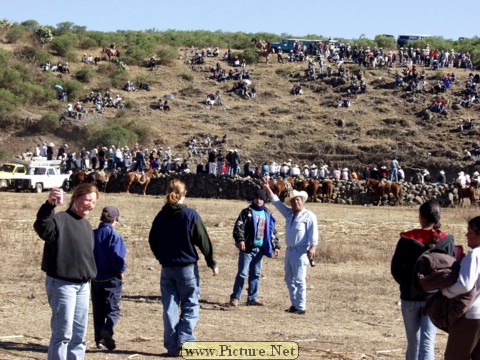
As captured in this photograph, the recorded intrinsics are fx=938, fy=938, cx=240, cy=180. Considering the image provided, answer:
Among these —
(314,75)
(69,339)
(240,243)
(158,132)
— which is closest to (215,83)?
(314,75)

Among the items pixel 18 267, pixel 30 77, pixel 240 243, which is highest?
pixel 30 77

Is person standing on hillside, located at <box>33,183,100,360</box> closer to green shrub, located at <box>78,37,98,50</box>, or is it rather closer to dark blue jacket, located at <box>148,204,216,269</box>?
dark blue jacket, located at <box>148,204,216,269</box>

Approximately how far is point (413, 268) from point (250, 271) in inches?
215

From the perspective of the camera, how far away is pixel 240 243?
1312 centimetres

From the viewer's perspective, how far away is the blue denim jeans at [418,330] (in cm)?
835

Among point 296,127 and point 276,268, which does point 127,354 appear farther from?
point 296,127

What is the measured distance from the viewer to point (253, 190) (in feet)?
148

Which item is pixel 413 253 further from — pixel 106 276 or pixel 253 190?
pixel 253 190

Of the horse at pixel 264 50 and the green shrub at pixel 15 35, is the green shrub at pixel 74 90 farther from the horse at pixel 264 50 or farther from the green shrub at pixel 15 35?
the horse at pixel 264 50

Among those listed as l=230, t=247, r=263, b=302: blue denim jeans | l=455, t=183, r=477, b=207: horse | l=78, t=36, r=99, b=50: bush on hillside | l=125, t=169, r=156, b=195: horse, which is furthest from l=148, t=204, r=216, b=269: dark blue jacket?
l=78, t=36, r=99, b=50: bush on hillside

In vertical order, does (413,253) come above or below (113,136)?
below

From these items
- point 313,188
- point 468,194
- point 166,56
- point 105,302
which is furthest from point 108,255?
point 166,56

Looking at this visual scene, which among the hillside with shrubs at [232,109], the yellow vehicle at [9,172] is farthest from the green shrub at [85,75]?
the yellow vehicle at [9,172]

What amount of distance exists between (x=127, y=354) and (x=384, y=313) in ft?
15.4
